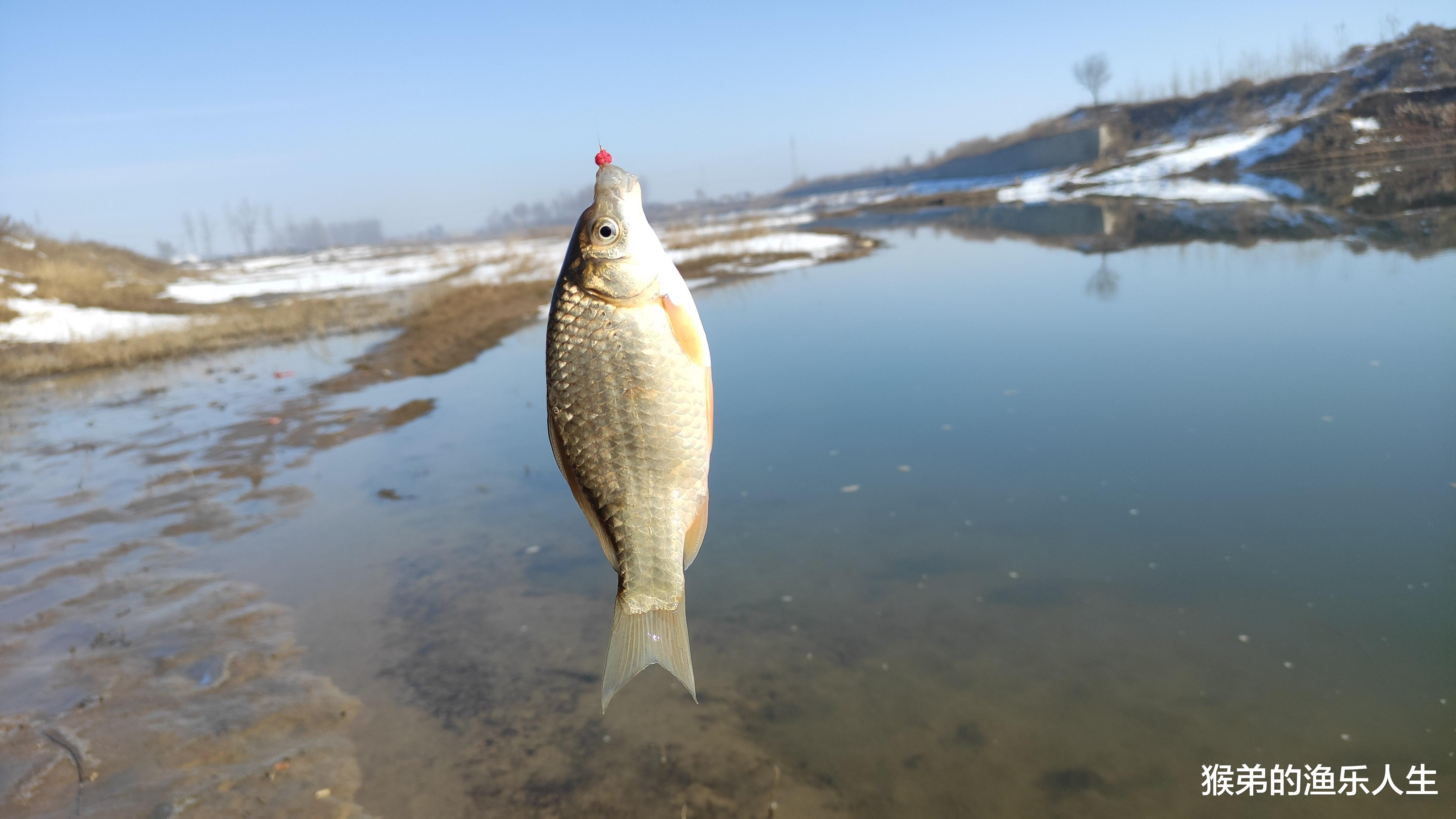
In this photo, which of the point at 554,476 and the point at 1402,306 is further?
the point at 1402,306

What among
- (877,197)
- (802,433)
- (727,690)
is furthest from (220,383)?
(877,197)

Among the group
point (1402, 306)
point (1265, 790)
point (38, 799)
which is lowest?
point (1265, 790)

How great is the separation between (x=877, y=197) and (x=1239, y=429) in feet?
274

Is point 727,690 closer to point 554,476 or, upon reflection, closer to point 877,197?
point 554,476

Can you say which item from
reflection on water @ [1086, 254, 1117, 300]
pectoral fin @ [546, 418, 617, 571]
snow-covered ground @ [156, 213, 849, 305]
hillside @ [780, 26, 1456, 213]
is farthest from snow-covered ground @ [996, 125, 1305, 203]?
pectoral fin @ [546, 418, 617, 571]

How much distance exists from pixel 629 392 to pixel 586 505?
33 cm

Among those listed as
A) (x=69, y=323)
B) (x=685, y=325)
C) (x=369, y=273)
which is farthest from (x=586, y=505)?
(x=369, y=273)

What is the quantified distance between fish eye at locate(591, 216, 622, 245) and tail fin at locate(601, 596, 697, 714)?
0.81 m

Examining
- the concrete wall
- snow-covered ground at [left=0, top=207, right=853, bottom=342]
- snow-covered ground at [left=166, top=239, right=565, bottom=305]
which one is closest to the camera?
snow-covered ground at [left=0, top=207, right=853, bottom=342]

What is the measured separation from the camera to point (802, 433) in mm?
9148

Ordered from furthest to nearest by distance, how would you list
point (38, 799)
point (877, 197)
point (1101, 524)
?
point (877, 197) < point (1101, 524) < point (38, 799)

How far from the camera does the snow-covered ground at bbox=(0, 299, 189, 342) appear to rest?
22016 mm

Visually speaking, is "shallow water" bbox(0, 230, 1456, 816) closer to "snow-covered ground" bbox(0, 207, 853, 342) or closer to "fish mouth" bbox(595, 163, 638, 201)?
"fish mouth" bbox(595, 163, 638, 201)

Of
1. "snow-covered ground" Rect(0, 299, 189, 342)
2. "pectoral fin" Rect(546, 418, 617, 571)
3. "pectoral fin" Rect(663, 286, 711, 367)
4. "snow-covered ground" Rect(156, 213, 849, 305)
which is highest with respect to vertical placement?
"snow-covered ground" Rect(156, 213, 849, 305)
